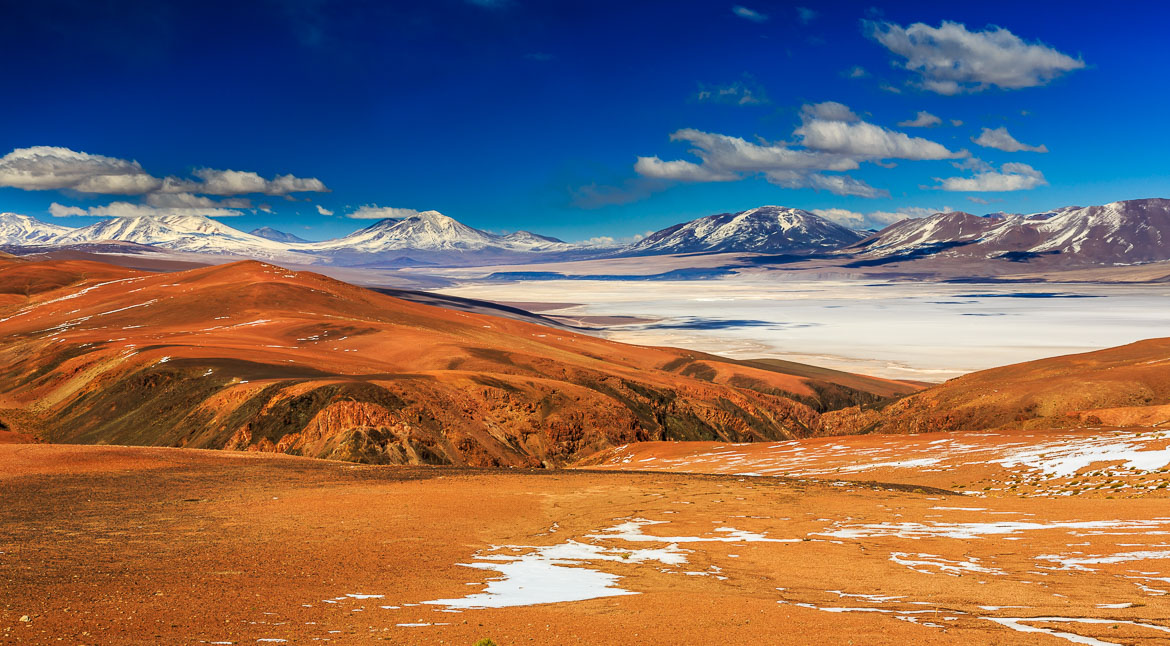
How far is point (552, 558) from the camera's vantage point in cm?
2027

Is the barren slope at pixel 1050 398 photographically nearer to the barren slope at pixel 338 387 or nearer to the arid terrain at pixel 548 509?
the arid terrain at pixel 548 509

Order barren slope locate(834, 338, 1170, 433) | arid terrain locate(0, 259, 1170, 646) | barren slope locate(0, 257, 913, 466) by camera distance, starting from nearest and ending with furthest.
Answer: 1. arid terrain locate(0, 259, 1170, 646)
2. barren slope locate(0, 257, 913, 466)
3. barren slope locate(834, 338, 1170, 433)

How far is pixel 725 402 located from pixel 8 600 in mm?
66073

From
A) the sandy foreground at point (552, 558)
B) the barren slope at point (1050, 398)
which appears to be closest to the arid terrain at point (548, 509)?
the sandy foreground at point (552, 558)

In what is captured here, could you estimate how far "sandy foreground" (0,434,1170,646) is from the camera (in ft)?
44.3

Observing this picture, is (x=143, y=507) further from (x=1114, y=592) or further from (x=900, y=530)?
(x=1114, y=592)

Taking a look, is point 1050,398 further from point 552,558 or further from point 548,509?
point 552,558

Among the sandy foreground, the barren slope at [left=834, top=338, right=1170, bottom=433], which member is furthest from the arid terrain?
the barren slope at [left=834, top=338, right=1170, bottom=433]

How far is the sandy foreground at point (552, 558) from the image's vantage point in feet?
44.3

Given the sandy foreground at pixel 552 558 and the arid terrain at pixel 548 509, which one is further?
the arid terrain at pixel 548 509

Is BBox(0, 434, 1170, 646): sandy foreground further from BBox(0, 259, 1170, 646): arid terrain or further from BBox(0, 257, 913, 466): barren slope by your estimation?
BBox(0, 257, 913, 466): barren slope

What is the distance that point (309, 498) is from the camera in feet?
89.7

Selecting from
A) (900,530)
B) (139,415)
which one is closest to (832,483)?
(900,530)

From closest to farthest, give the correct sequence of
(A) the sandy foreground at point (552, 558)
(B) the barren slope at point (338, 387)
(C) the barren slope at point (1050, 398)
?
1. (A) the sandy foreground at point (552, 558)
2. (B) the barren slope at point (338, 387)
3. (C) the barren slope at point (1050, 398)
